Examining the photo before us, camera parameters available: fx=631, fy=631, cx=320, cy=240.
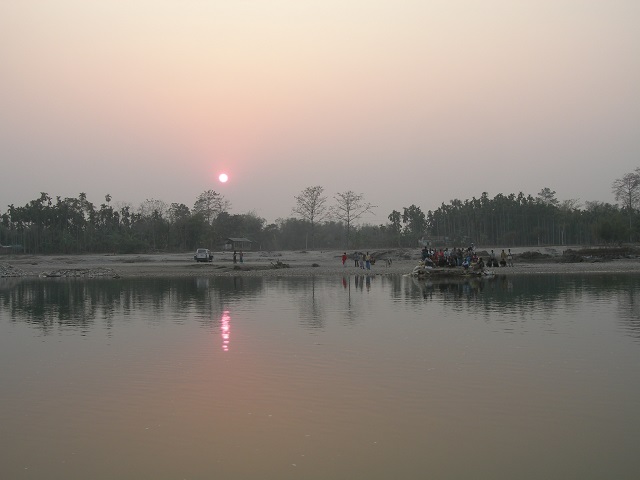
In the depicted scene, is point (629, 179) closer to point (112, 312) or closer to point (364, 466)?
point (112, 312)

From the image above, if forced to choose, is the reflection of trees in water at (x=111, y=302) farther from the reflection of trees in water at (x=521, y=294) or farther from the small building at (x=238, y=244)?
the small building at (x=238, y=244)

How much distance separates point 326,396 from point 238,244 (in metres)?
94.2

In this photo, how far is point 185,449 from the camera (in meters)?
9.61

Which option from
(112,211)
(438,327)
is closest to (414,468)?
(438,327)

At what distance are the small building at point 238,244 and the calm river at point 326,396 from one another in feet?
257

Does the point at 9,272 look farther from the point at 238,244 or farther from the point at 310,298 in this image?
the point at 238,244

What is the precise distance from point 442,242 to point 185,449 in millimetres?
100763

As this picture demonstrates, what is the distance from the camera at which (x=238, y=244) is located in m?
106

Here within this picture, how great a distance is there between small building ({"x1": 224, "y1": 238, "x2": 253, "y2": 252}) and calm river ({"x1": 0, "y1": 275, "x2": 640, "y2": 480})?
78384 millimetres

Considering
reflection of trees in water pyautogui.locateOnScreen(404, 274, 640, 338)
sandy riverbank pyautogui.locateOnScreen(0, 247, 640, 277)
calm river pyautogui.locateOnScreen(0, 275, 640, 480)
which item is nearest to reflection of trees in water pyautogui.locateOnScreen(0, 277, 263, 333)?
calm river pyautogui.locateOnScreen(0, 275, 640, 480)

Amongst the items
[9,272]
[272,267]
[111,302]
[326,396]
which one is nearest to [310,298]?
[111,302]

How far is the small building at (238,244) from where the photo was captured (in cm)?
10294

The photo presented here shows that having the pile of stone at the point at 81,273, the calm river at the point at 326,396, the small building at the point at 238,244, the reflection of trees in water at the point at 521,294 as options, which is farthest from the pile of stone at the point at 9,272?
the calm river at the point at 326,396

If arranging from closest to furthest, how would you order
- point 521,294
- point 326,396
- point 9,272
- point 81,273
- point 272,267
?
1. point 326,396
2. point 521,294
3. point 81,273
4. point 9,272
5. point 272,267
